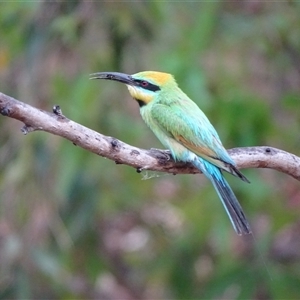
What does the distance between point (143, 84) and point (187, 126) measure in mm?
354

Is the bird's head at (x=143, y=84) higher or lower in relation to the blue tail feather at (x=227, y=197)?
higher

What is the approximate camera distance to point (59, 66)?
507 cm

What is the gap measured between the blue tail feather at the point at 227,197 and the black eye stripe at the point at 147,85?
1.75ft

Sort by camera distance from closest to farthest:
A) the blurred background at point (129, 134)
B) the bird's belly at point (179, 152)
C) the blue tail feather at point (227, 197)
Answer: the blue tail feather at point (227, 197)
the bird's belly at point (179, 152)
the blurred background at point (129, 134)

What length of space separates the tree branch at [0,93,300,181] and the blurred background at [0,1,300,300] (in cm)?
72

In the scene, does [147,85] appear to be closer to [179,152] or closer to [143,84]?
[143,84]

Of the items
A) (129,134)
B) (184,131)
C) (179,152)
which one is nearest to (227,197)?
(179,152)

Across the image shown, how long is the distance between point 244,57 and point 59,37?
5.64ft

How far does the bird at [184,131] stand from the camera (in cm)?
331

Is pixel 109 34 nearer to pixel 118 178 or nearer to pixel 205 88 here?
pixel 205 88

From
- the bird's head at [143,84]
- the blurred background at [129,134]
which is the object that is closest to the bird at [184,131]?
the bird's head at [143,84]

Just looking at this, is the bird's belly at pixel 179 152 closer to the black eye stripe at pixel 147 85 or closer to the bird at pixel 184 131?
the bird at pixel 184 131

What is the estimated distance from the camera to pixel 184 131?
3.63 meters

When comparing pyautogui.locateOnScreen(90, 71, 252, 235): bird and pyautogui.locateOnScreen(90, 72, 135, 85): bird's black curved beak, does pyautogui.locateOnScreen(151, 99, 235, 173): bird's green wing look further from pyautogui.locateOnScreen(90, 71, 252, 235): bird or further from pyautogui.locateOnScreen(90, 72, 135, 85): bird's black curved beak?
pyautogui.locateOnScreen(90, 72, 135, 85): bird's black curved beak
